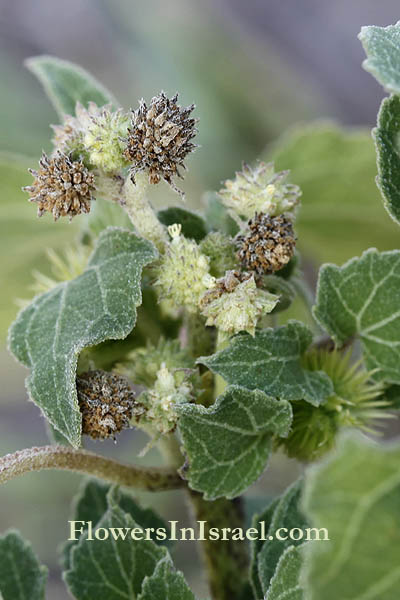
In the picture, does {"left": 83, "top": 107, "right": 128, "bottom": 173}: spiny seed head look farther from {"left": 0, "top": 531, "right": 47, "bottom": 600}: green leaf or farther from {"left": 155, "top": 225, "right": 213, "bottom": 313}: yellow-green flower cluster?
{"left": 0, "top": 531, "right": 47, "bottom": 600}: green leaf

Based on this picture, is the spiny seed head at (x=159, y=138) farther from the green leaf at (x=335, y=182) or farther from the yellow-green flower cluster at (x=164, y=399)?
the green leaf at (x=335, y=182)

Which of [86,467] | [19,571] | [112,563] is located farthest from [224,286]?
[19,571]

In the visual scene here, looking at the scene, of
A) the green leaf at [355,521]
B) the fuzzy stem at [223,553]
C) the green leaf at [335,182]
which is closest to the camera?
the green leaf at [355,521]

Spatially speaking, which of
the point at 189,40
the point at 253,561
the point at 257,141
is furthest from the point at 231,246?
the point at 189,40

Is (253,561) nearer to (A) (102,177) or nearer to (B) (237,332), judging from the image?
(B) (237,332)

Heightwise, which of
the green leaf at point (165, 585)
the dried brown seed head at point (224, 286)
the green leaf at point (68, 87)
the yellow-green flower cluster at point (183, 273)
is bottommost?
the green leaf at point (165, 585)

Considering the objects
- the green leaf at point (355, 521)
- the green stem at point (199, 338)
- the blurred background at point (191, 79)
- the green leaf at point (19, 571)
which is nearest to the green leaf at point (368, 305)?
the green stem at point (199, 338)
